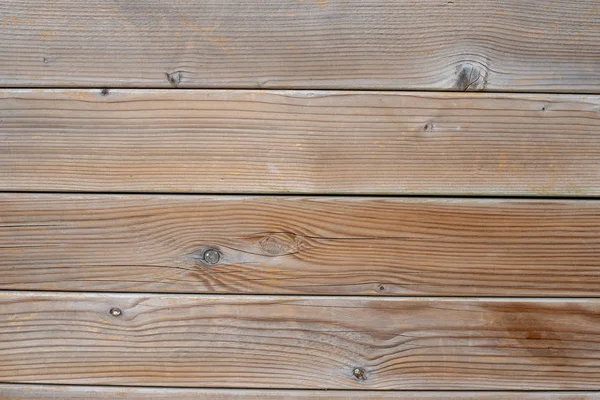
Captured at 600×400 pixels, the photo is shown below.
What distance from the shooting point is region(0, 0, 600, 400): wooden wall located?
0.67 metres

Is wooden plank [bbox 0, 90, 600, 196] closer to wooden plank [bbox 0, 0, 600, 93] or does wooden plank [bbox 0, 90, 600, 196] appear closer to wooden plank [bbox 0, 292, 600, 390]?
wooden plank [bbox 0, 0, 600, 93]

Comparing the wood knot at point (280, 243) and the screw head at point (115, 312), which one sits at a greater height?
the wood knot at point (280, 243)

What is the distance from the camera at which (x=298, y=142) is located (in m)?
0.68

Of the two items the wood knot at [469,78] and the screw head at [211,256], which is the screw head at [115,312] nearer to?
the screw head at [211,256]

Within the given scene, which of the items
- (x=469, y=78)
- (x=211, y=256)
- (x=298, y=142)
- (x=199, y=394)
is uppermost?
(x=469, y=78)

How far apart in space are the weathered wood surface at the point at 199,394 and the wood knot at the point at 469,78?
1.64 ft

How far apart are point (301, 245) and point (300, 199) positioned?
0.24ft

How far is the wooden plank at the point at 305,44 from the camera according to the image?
2.19 ft

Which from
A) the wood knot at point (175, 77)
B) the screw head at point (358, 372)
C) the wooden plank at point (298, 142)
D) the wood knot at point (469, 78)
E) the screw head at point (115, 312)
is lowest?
the screw head at point (358, 372)

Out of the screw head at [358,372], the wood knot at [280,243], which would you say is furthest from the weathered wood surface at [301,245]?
the screw head at [358,372]

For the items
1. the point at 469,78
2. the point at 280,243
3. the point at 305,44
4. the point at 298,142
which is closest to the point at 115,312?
the point at 280,243

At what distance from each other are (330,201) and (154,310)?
0.34m

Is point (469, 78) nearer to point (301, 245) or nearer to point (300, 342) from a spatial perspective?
point (301, 245)

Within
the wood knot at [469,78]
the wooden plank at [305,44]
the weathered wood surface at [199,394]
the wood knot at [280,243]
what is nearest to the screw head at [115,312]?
the weathered wood surface at [199,394]
